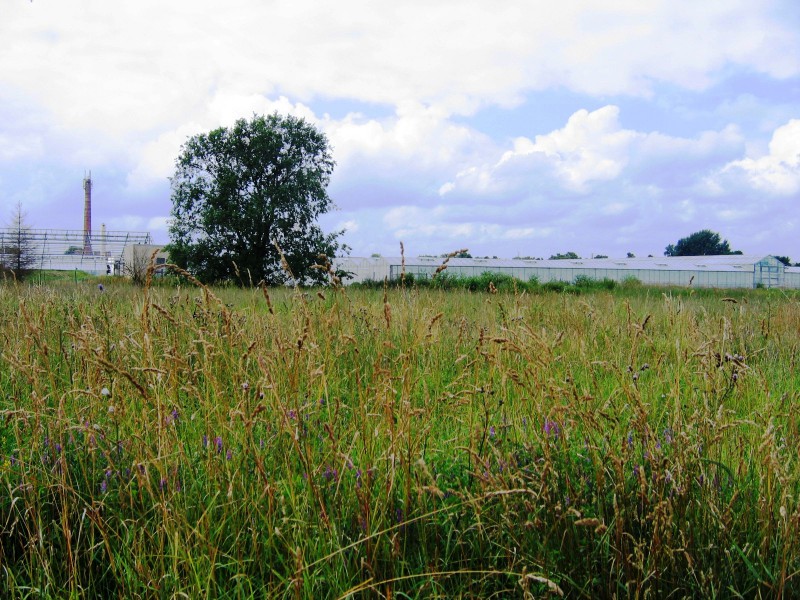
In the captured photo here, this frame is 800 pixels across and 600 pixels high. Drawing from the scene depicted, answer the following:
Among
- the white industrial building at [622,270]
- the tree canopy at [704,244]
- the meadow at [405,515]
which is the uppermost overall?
the tree canopy at [704,244]

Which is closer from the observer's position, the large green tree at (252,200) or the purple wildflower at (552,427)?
the purple wildflower at (552,427)

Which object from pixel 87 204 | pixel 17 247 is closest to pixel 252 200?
pixel 17 247

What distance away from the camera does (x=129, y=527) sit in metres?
2.42

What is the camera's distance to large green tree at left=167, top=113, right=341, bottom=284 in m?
23.7

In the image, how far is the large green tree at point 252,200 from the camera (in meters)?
23.7

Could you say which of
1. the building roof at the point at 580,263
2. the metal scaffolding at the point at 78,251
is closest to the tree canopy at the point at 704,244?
the building roof at the point at 580,263

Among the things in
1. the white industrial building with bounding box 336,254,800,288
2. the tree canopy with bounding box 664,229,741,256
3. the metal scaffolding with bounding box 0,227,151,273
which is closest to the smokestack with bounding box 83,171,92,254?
the metal scaffolding with bounding box 0,227,151,273

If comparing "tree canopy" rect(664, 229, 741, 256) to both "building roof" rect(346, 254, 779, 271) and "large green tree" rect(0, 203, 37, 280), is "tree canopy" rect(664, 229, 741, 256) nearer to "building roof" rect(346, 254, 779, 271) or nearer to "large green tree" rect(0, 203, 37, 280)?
"building roof" rect(346, 254, 779, 271)

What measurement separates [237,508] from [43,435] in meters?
1.35

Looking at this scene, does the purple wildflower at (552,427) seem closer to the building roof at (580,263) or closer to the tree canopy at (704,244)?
the building roof at (580,263)

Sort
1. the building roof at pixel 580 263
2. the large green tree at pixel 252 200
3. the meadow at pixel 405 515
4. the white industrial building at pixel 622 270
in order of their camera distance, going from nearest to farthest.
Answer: the meadow at pixel 405 515 → the large green tree at pixel 252 200 → the white industrial building at pixel 622 270 → the building roof at pixel 580 263

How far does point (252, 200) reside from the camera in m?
23.8

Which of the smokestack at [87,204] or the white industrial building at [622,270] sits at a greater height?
the smokestack at [87,204]

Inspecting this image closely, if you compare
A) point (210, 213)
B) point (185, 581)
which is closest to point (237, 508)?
point (185, 581)
